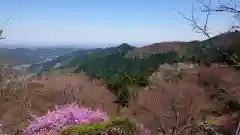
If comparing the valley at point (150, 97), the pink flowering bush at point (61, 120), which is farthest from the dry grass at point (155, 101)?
the pink flowering bush at point (61, 120)

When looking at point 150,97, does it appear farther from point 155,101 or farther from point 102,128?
point 102,128

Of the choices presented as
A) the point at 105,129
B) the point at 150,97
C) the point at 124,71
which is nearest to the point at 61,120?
the point at 105,129

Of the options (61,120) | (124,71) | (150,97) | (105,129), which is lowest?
(124,71)

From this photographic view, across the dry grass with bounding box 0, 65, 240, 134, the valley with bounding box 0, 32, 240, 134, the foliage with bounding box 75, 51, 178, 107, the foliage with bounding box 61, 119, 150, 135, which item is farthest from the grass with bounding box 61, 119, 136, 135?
the foliage with bounding box 75, 51, 178, 107

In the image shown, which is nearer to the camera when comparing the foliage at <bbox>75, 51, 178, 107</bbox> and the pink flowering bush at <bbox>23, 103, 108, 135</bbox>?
the pink flowering bush at <bbox>23, 103, 108, 135</bbox>

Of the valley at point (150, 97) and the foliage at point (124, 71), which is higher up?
the valley at point (150, 97)

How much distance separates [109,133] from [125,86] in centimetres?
2979

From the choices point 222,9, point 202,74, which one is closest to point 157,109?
point 202,74

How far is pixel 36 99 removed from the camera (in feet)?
114

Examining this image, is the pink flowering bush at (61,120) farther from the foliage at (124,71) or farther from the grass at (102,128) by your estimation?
the foliage at (124,71)

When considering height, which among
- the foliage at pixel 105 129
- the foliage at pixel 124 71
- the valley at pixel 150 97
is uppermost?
the foliage at pixel 105 129

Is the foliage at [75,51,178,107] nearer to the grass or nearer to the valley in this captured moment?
the valley

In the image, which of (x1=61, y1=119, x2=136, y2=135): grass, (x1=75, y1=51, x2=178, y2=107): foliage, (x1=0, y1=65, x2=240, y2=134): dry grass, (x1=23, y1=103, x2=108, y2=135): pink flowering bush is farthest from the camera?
(x1=75, y1=51, x2=178, y2=107): foliage

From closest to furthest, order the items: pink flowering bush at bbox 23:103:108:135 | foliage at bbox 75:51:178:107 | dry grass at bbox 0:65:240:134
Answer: pink flowering bush at bbox 23:103:108:135, dry grass at bbox 0:65:240:134, foliage at bbox 75:51:178:107
